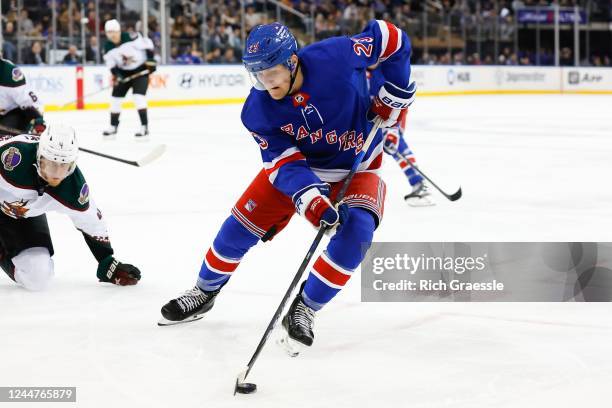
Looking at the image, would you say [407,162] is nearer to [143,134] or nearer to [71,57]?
[143,134]

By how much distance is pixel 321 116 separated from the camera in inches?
108

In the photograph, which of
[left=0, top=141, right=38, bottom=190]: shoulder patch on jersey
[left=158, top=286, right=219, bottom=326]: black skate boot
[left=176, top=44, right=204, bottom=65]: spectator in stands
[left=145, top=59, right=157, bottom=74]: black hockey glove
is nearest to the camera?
[left=158, top=286, right=219, bottom=326]: black skate boot

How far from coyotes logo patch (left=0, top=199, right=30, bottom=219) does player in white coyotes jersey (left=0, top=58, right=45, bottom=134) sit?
163 centimetres

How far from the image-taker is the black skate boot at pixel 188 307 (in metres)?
2.99

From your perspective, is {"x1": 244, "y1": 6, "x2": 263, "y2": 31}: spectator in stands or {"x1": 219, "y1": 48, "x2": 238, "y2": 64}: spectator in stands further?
{"x1": 244, "y1": 6, "x2": 263, "y2": 31}: spectator in stands

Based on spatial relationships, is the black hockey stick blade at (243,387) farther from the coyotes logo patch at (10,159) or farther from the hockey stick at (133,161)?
the hockey stick at (133,161)

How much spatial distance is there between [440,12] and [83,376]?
1805cm

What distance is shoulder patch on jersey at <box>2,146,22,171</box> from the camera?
332cm

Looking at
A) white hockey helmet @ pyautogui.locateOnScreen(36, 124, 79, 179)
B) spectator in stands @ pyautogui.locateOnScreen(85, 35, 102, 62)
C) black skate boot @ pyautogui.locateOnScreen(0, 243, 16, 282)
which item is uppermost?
white hockey helmet @ pyautogui.locateOnScreen(36, 124, 79, 179)

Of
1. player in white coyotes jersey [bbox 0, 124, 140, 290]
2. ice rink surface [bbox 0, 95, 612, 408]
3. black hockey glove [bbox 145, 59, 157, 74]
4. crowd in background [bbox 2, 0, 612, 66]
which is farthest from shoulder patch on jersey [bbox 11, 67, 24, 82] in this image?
crowd in background [bbox 2, 0, 612, 66]

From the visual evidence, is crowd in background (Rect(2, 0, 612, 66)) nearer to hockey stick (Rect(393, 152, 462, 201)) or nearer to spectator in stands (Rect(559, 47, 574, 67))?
spectator in stands (Rect(559, 47, 574, 67))

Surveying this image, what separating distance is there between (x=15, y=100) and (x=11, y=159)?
1922 mm

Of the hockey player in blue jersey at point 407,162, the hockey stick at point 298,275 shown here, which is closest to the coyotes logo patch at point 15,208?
the hockey stick at point 298,275

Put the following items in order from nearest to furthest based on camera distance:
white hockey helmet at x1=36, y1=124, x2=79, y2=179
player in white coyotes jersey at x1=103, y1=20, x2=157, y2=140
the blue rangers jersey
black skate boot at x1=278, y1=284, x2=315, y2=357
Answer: black skate boot at x1=278, y1=284, x2=315, y2=357, the blue rangers jersey, white hockey helmet at x1=36, y1=124, x2=79, y2=179, player in white coyotes jersey at x1=103, y1=20, x2=157, y2=140
